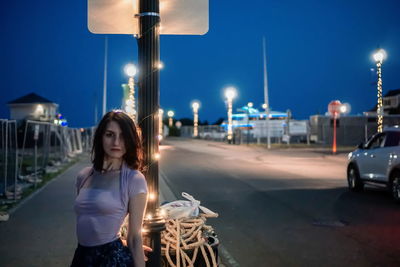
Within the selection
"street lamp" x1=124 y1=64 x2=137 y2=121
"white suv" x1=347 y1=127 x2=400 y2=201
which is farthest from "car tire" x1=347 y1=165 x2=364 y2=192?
"street lamp" x1=124 y1=64 x2=137 y2=121

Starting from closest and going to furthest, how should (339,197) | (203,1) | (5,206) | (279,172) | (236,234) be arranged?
(203,1), (236,234), (5,206), (339,197), (279,172)

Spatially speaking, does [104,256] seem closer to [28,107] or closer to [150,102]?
[150,102]

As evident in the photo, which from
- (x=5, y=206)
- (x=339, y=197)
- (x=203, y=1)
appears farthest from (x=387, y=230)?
(x=5, y=206)

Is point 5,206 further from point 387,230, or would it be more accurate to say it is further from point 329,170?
point 329,170

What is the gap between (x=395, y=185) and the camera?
11.0 meters

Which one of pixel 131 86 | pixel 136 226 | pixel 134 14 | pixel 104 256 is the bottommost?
pixel 104 256

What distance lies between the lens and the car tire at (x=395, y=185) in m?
10.8

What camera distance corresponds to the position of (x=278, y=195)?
1207 cm

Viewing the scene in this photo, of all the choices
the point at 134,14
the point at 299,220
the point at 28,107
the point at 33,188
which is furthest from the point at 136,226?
the point at 28,107

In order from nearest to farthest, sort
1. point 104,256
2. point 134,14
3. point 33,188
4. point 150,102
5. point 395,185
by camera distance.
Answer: point 104,256
point 150,102
point 134,14
point 395,185
point 33,188

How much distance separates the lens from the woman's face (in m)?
2.96

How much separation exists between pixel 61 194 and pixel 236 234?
246 inches

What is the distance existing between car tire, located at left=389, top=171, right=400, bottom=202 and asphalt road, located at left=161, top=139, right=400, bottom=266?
26 cm

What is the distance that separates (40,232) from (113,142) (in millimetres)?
5412
